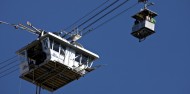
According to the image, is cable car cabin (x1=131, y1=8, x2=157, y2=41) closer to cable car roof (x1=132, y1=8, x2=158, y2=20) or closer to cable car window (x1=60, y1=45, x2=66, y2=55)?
cable car roof (x1=132, y1=8, x2=158, y2=20)

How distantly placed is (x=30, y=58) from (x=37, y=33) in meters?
2.25

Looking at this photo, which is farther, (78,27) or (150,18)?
(78,27)

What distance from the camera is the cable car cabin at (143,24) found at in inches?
2544

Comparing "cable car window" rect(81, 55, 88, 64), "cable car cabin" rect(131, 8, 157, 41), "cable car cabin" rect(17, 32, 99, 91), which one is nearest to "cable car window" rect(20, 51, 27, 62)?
"cable car cabin" rect(17, 32, 99, 91)

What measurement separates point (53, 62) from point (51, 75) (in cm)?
128

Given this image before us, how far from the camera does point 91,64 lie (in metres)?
78.7

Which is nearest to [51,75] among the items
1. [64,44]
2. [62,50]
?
[62,50]

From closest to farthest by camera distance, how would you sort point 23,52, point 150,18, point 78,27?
point 150,18
point 78,27
point 23,52

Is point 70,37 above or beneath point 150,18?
above

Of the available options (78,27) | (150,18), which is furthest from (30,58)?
(150,18)

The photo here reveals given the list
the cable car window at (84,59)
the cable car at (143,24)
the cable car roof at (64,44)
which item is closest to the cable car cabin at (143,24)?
the cable car at (143,24)

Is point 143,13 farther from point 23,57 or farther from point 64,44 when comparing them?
point 23,57

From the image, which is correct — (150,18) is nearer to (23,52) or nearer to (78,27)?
(78,27)

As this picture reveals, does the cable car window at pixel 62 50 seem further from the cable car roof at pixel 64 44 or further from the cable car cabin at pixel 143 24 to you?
the cable car cabin at pixel 143 24
